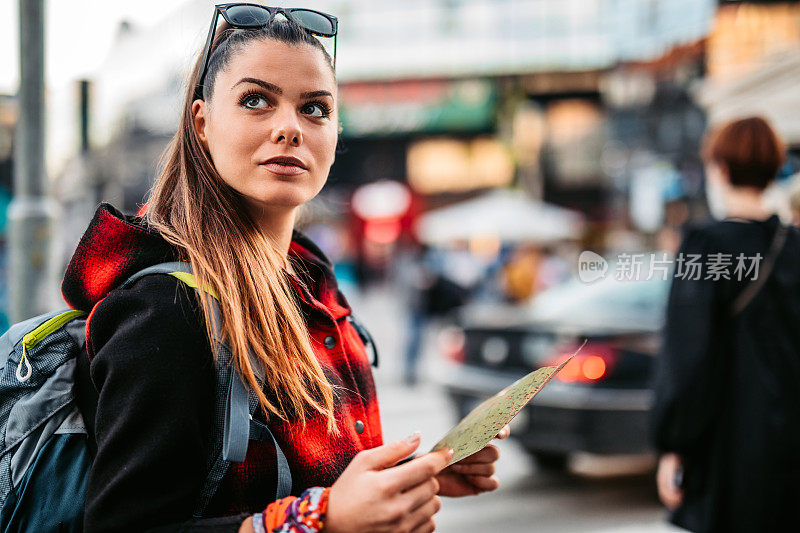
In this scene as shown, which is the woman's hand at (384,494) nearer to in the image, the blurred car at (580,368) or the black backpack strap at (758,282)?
the black backpack strap at (758,282)

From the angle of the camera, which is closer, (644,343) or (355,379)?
(355,379)

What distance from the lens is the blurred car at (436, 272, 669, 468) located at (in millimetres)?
5152

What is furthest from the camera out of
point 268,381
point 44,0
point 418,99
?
point 418,99

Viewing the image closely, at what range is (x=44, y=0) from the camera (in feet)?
8.74

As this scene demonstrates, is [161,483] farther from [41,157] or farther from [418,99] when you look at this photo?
[418,99]

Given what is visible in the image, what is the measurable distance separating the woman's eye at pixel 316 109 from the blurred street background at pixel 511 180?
0.24 metres

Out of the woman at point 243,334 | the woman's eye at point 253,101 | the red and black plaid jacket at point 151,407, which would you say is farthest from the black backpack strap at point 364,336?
the woman's eye at point 253,101

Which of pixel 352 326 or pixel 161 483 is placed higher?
pixel 352 326

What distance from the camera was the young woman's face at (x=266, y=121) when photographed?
1296 millimetres

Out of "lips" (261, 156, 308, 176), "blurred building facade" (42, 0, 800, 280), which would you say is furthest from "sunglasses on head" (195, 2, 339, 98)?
"blurred building facade" (42, 0, 800, 280)

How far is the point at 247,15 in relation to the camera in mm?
1328

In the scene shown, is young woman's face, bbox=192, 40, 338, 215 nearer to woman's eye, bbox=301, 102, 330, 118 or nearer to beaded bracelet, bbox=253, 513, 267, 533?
woman's eye, bbox=301, 102, 330, 118

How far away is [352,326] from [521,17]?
1255 inches

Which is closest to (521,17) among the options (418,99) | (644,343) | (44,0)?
(418,99)
